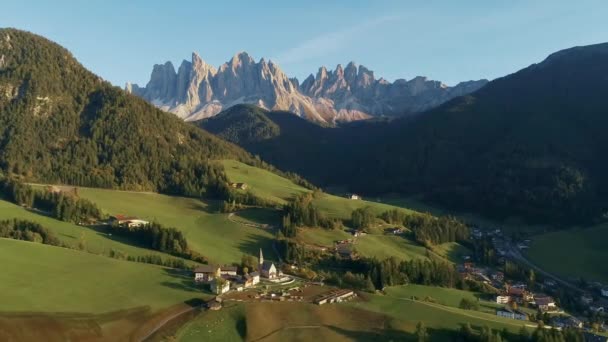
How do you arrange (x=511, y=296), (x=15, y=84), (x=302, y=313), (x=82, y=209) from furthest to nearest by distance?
(x=15, y=84) → (x=82, y=209) → (x=511, y=296) → (x=302, y=313)

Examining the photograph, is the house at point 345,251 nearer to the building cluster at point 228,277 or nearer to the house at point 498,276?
the building cluster at point 228,277

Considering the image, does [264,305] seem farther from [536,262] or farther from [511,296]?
[536,262]

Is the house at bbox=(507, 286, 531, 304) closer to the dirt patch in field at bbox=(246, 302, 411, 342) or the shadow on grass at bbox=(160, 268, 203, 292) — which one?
the dirt patch in field at bbox=(246, 302, 411, 342)

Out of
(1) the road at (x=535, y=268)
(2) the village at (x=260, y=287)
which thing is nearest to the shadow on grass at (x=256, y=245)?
(2) the village at (x=260, y=287)

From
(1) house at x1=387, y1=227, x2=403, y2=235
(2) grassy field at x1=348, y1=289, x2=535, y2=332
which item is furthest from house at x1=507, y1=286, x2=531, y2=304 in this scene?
(1) house at x1=387, y1=227, x2=403, y2=235

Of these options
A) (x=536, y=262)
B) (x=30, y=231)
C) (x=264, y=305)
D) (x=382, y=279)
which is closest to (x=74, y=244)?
(x=30, y=231)
